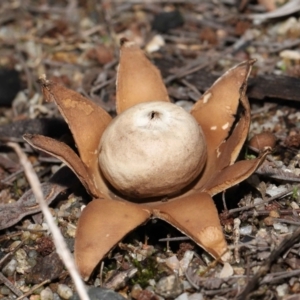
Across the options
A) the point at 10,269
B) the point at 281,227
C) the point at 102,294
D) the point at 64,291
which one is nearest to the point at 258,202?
the point at 281,227

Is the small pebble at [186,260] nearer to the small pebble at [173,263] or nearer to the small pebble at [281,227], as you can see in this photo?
the small pebble at [173,263]

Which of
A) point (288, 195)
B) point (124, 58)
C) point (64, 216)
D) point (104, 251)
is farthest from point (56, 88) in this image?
point (288, 195)

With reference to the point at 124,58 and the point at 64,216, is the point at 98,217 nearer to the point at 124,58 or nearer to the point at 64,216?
the point at 64,216

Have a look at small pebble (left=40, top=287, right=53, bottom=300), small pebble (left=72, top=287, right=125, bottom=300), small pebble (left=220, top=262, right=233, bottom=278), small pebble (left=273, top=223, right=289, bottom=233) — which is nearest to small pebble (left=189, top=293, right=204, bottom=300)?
small pebble (left=220, top=262, right=233, bottom=278)

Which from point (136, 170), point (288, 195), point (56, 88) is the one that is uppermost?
point (56, 88)

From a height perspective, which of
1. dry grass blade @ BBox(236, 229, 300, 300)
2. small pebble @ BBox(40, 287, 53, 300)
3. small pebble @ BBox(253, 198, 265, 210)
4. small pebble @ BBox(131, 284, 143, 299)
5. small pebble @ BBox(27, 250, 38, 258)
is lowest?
small pebble @ BBox(40, 287, 53, 300)

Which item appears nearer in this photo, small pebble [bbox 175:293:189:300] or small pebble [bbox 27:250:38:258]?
small pebble [bbox 175:293:189:300]

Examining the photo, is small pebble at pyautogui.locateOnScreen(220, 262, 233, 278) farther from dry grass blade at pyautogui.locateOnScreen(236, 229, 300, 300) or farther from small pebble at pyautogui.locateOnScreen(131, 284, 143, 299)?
small pebble at pyautogui.locateOnScreen(131, 284, 143, 299)

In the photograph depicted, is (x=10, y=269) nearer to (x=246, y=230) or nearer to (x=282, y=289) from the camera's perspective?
(x=246, y=230)
